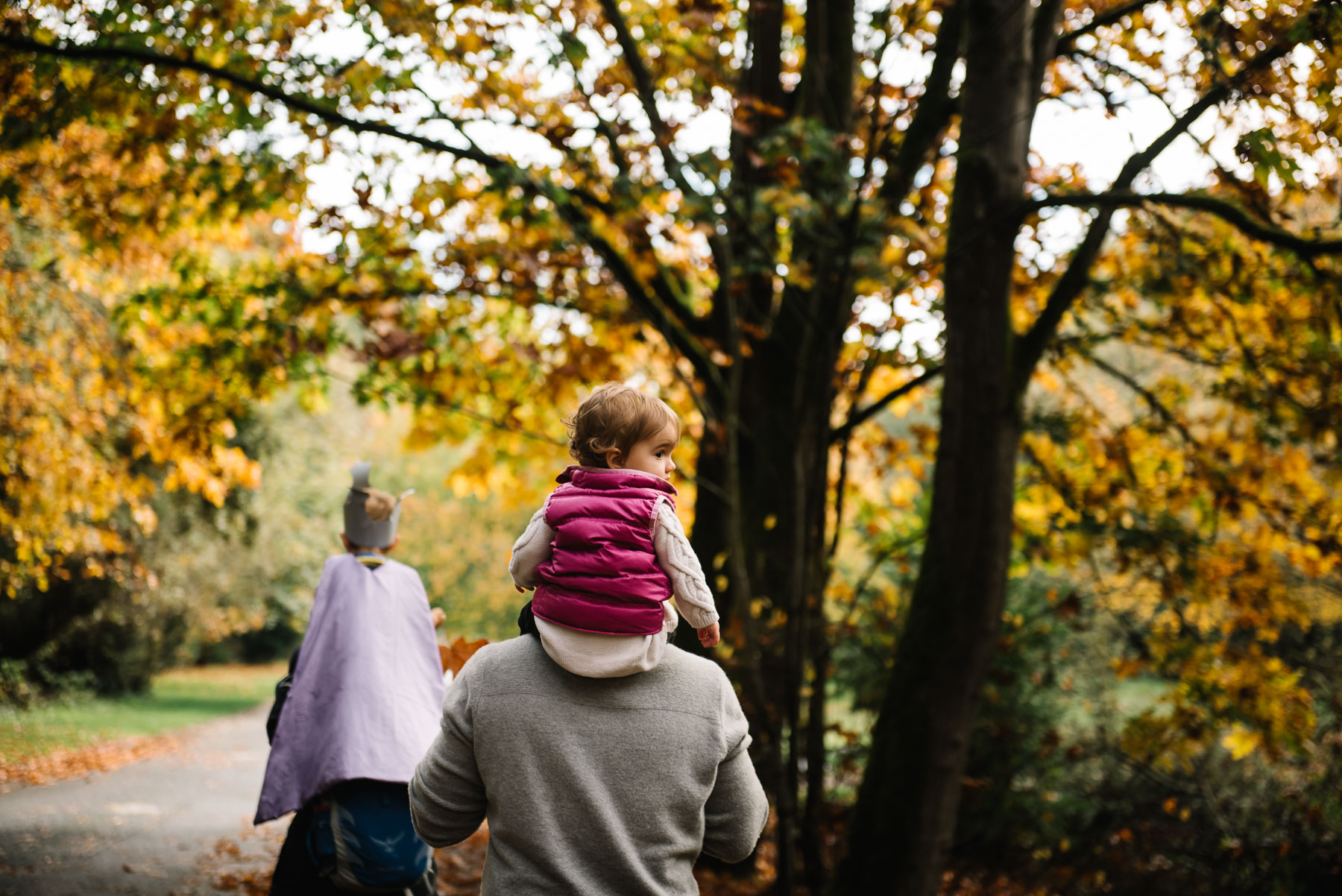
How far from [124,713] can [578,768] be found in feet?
57.9

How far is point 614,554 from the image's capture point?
1698mm

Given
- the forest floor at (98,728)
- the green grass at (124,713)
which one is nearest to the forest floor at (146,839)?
the forest floor at (98,728)

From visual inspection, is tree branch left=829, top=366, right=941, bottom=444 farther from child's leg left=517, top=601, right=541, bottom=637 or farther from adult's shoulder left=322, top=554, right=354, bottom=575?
child's leg left=517, top=601, right=541, bottom=637

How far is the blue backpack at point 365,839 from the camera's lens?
10.2 feet

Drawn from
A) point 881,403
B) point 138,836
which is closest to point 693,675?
point 881,403

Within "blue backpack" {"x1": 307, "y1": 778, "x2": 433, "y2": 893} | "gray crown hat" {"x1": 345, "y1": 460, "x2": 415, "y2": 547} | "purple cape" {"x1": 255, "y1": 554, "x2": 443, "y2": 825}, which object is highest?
"gray crown hat" {"x1": 345, "y1": 460, "x2": 415, "y2": 547}

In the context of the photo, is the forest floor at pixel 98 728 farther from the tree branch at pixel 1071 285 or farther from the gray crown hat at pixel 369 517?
the tree branch at pixel 1071 285

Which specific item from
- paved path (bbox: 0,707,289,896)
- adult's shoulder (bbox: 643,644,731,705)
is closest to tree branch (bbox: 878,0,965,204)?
adult's shoulder (bbox: 643,644,731,705)

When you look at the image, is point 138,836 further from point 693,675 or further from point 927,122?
point 927,122

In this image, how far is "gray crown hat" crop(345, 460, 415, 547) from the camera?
3432 millimetres

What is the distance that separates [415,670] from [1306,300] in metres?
6.05

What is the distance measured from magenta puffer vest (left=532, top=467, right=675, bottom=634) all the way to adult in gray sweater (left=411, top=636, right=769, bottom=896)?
0.41ft

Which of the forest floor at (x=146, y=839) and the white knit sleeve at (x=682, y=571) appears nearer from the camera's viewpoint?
the white knit sleeve at (x=682, y=571)

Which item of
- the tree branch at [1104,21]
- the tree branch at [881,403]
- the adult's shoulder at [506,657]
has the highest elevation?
the tree branch at [1104,21]
